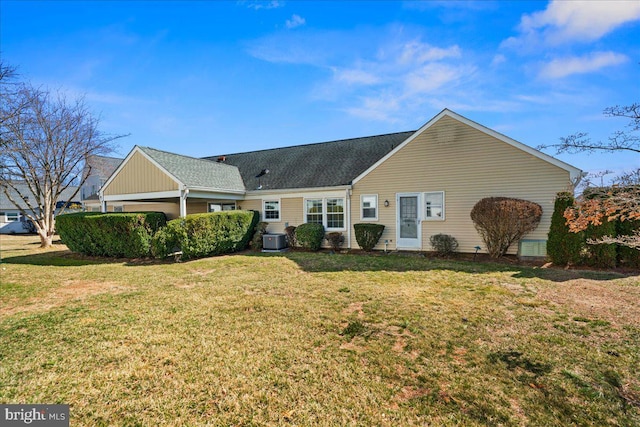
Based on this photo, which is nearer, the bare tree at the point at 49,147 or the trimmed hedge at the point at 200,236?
the trimmed hedge at the point at 200,236

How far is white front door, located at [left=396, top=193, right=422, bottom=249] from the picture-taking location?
12023mm

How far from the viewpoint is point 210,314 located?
17.5 feet

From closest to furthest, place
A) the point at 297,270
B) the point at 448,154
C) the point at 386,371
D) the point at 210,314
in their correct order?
the point at 386,371
the point at 210,314
the point at 297,270
the point at 448,154

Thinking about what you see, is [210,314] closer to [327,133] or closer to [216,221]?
[216,221]

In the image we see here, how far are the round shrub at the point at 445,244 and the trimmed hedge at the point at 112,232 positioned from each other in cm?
1159

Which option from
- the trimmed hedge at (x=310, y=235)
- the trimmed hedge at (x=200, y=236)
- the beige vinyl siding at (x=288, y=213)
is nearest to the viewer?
the trimmed hedge at (x=200, y=236)

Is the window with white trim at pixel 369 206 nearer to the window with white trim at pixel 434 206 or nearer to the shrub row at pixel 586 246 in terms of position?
the window with white trim at pixel 434 206

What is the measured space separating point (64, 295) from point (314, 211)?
949 centimetres

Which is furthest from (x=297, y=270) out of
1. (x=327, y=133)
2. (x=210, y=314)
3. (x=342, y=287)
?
(x=327, y=133)

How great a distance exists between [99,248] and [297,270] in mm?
9853

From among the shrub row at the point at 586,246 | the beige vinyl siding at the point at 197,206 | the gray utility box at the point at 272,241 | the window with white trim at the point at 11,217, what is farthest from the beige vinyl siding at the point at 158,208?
the window with white trim at the point at 11,217

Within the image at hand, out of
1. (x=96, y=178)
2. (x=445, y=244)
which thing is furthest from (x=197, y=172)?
(x=96, y=178)

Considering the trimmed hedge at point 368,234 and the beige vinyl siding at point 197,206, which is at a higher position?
the beige vinyl siding at point 197,206

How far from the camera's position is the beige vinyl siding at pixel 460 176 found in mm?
10109
